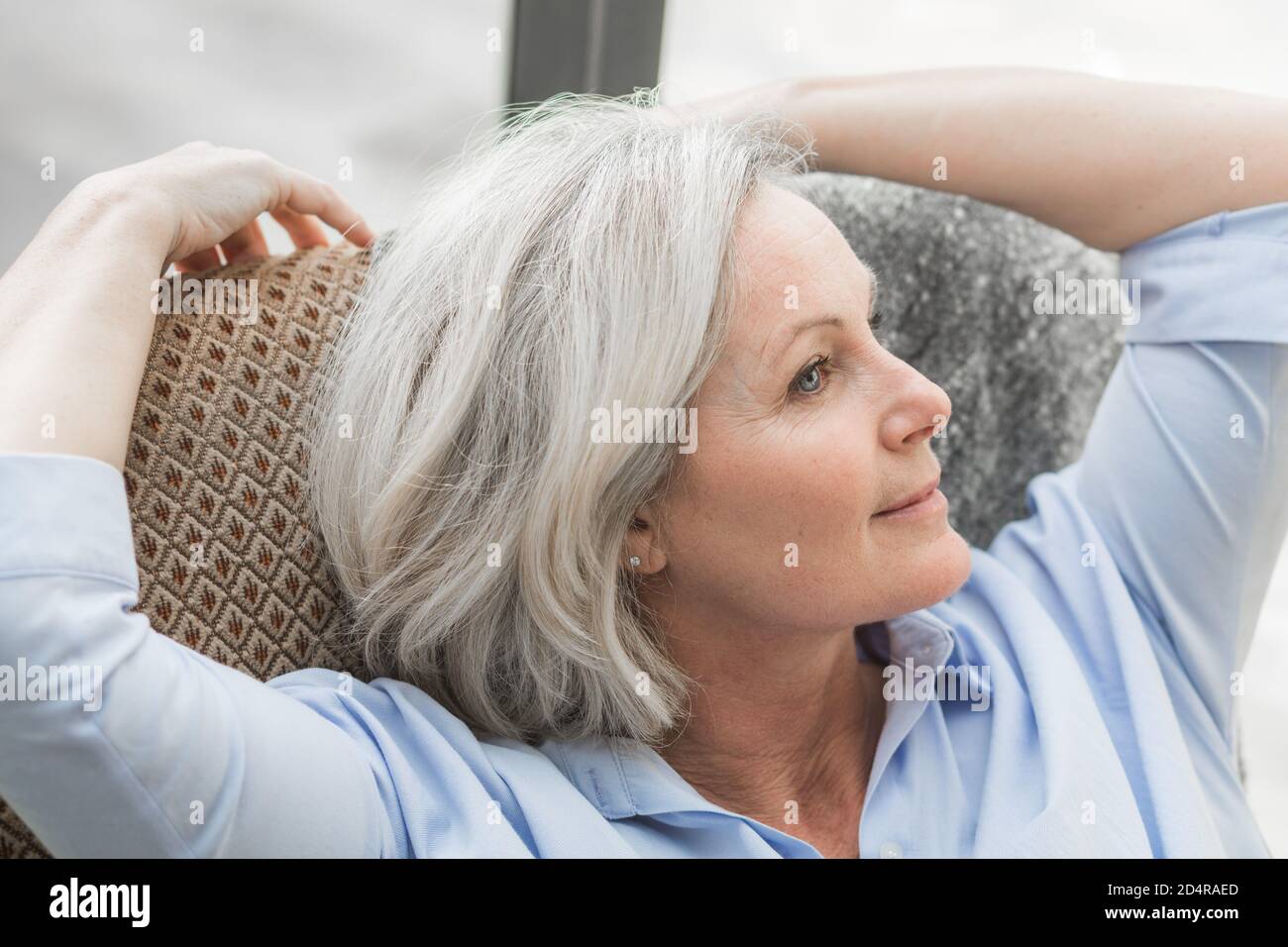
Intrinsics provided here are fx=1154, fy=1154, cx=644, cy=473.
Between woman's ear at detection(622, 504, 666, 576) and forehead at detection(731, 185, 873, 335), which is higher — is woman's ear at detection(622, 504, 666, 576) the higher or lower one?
the lower one

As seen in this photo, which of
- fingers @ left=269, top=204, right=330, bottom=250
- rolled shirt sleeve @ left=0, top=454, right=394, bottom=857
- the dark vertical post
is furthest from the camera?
the dark vertical post

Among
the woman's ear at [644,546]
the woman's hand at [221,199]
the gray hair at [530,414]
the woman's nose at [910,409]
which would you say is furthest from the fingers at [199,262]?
the woman's nose at [910,409]

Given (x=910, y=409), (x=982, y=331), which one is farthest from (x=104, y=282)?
(x=982, y=331)

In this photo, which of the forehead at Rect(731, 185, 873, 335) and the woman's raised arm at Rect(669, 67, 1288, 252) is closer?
the forehead at Rect(731, 185, 873, 335)

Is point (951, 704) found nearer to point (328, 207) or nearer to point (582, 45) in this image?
point (328, 207)

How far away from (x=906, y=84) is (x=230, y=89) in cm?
97

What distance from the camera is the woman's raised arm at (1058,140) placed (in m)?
1.14

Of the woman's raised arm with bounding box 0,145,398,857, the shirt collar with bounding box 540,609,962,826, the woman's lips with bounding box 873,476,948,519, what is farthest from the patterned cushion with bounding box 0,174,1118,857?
the woman's lips with bounding box 873,476,948,519

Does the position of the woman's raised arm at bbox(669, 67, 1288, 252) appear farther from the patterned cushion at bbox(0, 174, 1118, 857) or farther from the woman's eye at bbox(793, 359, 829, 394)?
the woman's eye at bbox(793, 359, 829, 394)

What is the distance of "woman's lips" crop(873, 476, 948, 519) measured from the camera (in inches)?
38.2

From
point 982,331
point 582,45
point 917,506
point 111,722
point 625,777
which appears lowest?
point 625,777

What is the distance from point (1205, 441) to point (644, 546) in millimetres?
563

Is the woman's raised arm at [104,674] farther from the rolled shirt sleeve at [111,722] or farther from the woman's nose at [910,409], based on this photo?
the woman's nose at [910,409]

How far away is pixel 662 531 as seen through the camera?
38.9 inches
